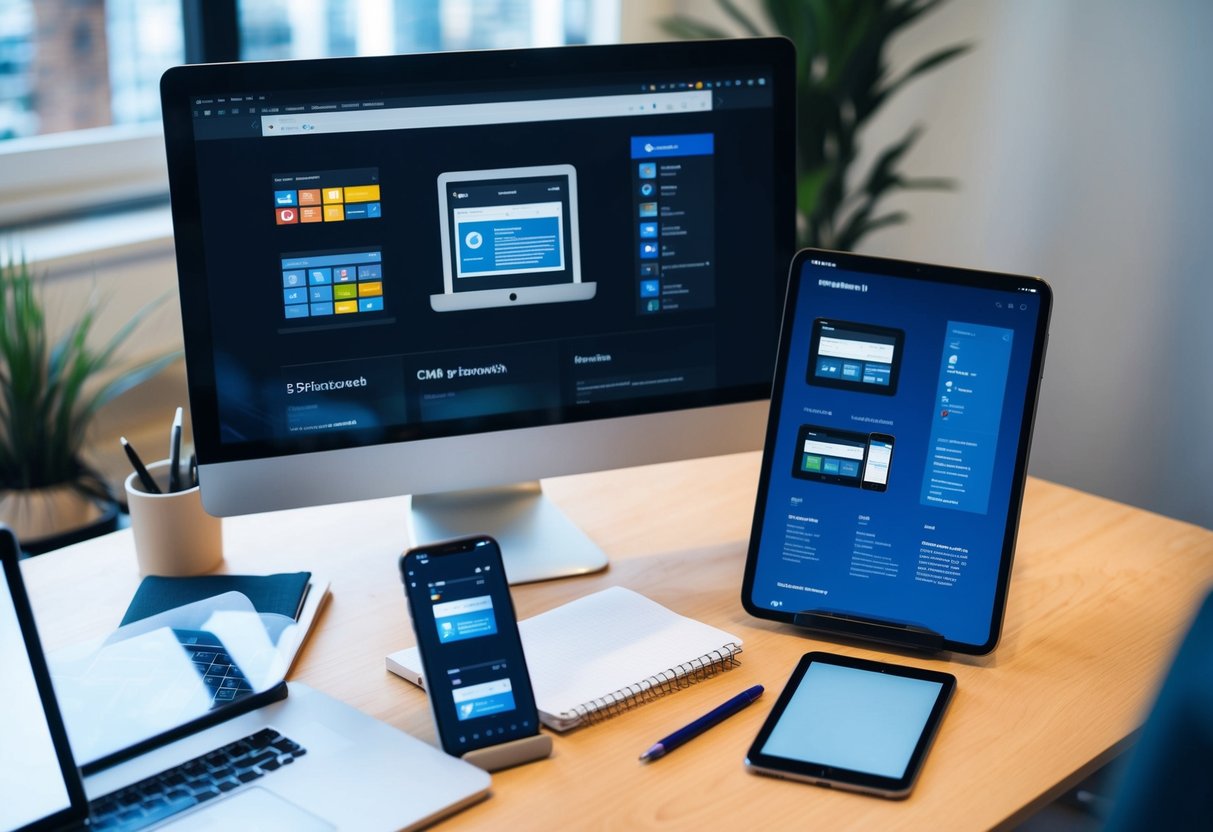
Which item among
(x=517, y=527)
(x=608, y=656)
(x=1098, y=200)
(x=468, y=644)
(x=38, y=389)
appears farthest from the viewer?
(x=1098, y=200)

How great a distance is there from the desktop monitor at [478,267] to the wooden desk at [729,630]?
0.32 feet

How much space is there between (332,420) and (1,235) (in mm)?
1536

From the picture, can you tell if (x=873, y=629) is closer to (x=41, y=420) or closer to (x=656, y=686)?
(x=656, y=686)

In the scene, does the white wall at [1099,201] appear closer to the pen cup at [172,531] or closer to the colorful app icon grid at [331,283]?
the colorful app icon grid at [331,283]

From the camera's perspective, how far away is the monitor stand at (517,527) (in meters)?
1.23

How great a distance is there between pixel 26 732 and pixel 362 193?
1.79 feet

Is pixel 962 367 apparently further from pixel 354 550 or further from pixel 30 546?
pixel 30 546

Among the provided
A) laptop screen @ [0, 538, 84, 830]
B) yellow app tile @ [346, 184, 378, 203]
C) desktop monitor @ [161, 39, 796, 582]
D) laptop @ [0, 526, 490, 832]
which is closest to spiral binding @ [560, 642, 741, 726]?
laptop @ [0, 526, 490, 832]

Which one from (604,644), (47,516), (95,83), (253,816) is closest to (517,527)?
(604,644)

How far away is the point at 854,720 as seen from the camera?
3.20 ft

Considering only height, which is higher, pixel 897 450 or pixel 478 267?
pixel 478 267

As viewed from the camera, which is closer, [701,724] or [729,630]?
[701,724]

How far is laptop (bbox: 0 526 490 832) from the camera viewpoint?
0.82m

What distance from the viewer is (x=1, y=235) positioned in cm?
235
